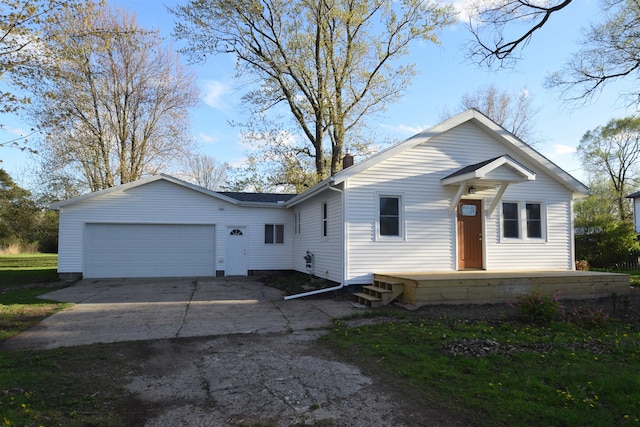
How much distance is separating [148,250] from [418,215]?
432 inches

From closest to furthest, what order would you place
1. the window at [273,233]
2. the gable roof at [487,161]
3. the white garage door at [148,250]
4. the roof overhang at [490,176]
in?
1. the roof overhang at [490,176]
2. the gable roof at [487,161]
3. the white garage door at [148,250]
4. the window at [273,233]

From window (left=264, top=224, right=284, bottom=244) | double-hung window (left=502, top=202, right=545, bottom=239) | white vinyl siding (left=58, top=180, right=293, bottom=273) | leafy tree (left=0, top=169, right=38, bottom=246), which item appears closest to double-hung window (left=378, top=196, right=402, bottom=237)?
double-hung window (left=502, top=202, right=545, bottom=239)

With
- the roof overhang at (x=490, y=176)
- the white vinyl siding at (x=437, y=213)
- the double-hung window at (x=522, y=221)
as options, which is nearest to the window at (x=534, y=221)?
the double-hung window at (x=522, y=221)

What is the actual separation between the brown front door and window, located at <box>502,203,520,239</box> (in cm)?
82

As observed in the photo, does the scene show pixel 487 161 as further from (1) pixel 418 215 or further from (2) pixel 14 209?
(2) pixel 14 209

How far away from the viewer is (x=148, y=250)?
16.1 metres

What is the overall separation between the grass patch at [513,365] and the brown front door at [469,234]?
429 cm

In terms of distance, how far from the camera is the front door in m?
16.8

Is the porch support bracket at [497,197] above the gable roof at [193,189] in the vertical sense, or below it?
below

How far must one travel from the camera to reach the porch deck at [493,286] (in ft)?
28.5

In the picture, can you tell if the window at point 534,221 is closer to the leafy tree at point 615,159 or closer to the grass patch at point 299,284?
the grass patch at point 299,284

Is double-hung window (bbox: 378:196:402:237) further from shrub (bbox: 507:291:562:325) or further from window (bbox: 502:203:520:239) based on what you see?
shrub (bbox: 507:291:562:325)

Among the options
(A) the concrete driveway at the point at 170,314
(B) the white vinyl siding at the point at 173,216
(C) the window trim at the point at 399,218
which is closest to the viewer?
(A) the concrete driveway at the point at 170,314

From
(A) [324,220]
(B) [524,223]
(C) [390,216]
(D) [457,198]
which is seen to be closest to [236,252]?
(A) [324,220]
